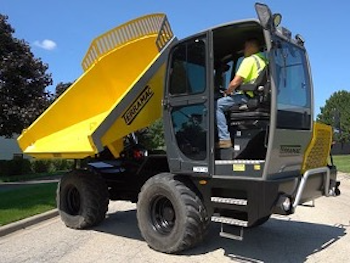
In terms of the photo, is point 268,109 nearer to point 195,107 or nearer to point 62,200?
point 195,107

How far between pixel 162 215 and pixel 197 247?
2.34 ft

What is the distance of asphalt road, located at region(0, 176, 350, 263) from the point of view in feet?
20.5

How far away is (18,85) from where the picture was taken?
19.6 metres

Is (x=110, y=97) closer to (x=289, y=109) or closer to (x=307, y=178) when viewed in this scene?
(x=289, y=109)

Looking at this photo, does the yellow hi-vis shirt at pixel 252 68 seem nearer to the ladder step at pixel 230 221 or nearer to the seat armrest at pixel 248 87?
the seat armrest at pixel 248 87

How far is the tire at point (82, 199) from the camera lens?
8023mm

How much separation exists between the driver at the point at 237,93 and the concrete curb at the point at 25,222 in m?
4.44

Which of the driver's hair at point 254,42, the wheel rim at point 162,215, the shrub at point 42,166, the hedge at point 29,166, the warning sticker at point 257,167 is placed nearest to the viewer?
the warning sticker at point 257,167

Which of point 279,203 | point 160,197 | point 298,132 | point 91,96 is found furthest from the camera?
point 91,96

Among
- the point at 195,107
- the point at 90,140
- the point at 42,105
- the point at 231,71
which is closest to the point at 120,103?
the point at 90,140

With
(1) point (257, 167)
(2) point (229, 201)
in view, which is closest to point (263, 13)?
(1) point (257, 167)

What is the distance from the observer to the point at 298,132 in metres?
6.00

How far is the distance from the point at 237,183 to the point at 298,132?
111 cm

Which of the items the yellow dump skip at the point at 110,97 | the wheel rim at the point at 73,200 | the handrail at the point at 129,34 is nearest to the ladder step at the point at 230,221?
the yellow dump skip at the point at 110,97
